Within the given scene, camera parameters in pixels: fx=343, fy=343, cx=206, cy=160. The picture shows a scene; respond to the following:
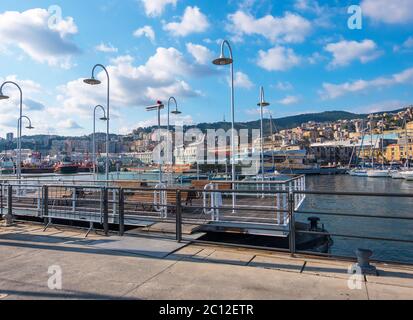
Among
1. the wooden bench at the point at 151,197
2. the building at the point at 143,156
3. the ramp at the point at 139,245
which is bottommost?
the ramp at the point at 139,245

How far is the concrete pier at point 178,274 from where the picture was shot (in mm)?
4191

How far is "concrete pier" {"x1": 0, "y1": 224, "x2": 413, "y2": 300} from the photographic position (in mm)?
4191

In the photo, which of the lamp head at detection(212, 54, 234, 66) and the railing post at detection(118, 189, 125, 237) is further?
the lamp head at detection(212, 54, 234, 66)

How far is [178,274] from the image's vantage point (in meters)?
4.95

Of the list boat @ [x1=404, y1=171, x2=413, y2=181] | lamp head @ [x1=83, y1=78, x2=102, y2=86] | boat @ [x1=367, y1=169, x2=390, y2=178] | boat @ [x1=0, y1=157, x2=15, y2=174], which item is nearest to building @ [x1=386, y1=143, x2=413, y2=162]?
boat @ [x1=367, y1=169, x2=390, y2=178]

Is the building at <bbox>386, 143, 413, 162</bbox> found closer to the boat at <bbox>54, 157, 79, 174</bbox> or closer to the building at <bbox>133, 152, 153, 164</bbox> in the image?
the building at <bbox>133, 152, 153, 164</bbox>

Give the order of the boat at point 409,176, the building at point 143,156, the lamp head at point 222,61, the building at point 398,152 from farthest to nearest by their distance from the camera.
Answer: the building at point 398,152 < the boat at point 409,176 < the building at point 143,156 < the lamp head at point 222,61

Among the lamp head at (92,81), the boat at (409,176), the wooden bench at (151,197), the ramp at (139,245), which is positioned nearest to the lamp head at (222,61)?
the wooden bench at (151,197)

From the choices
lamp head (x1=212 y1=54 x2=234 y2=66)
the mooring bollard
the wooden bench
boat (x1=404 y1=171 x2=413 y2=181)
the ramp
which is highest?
lamp head (x1=212 y1=54 x2=234 y2=66)

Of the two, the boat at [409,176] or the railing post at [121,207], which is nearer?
→ the railing post at [121,207]

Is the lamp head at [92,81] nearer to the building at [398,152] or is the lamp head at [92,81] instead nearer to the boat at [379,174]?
the boat at [379,174]
